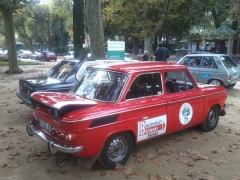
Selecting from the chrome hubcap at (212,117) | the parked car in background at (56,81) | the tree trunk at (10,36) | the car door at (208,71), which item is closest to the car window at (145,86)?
the chrome hubcap at (212,117)

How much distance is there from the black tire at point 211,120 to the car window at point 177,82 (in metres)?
0.95

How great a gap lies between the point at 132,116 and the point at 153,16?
22.0 meters

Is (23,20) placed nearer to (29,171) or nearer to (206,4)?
(206,4)

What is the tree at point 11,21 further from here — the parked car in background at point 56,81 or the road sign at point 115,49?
the parked car in background at point 56,81

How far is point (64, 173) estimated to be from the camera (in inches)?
153

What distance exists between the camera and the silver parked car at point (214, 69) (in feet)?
32.3

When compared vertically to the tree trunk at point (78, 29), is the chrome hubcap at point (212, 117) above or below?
below

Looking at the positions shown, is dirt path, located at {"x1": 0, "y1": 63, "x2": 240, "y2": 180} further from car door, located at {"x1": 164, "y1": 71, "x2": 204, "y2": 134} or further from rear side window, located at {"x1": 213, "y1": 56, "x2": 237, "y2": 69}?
rear side window, located at {"x1": 213, "y1": 56, "x2": 237, "y2": 69}

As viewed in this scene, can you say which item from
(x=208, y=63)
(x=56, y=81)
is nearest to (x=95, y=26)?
(x=56, y=81)

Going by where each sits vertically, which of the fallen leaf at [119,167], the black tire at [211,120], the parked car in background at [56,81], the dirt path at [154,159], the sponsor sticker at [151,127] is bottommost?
the dirt path at [154,159]

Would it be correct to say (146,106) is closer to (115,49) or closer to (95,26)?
(95,26)

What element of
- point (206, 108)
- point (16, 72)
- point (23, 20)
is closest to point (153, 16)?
point (16, 72)

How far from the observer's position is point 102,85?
13.9 ft

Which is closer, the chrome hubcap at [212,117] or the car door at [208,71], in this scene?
the chrome hubcap at [212,117]
